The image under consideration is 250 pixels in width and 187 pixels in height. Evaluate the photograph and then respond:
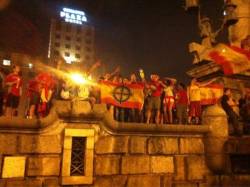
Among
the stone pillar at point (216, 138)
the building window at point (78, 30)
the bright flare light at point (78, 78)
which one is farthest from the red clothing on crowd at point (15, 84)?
the building window at point (78, 30)

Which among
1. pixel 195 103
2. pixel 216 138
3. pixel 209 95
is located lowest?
pixel 216 138

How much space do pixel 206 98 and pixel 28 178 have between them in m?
7.27

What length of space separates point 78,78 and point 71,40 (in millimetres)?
85977

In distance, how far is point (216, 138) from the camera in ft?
33.6

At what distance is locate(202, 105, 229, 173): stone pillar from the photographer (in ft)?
33.0

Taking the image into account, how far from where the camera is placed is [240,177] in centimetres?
1036

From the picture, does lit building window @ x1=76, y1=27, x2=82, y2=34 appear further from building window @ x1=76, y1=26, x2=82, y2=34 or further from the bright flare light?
the bright flare light

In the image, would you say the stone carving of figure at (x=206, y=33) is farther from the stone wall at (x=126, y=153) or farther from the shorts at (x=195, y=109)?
the stone wall at (x=126, y=153)

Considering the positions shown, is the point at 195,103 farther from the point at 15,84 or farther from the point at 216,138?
the point at 15,84

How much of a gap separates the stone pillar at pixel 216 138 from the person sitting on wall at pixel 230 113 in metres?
0.75

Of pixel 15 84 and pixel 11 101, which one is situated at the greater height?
pixel 15 84

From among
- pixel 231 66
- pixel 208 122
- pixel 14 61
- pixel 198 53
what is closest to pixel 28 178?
pixel 208 122

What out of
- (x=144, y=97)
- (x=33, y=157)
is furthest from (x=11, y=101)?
(x=144, y=97)

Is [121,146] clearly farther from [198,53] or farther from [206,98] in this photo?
[198,53]
